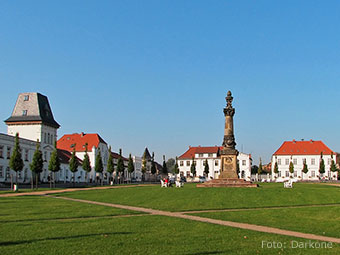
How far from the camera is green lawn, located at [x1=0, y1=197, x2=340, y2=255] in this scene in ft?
33.7

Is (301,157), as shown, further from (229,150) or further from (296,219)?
(296,219)

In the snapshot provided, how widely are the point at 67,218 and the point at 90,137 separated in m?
88.4

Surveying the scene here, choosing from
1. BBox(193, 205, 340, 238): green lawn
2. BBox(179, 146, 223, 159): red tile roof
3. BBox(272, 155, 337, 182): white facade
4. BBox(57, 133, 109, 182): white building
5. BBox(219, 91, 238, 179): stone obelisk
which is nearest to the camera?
BBox(193, 205, 340, 238): green lawn

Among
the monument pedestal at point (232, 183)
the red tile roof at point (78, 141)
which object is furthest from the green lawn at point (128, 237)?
the red tile roof at point (78, 141)

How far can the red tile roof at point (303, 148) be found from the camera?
373 ft

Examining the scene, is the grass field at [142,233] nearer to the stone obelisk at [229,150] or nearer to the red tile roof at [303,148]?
the stone obelisk at [229,150]

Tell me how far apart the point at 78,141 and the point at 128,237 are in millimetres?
93824

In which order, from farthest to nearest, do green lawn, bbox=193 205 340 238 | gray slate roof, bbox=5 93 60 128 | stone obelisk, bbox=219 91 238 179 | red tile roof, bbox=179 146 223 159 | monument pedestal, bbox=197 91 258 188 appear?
red tile roof, bbox=179 146 223 159 → gray slate roof, bbox=5 93 60 128 → stone obelisk, bbox=219 91 238 179 → monument pedestal, bbox=197 91 258 188 → green lawn, bbox=193 205 340 238

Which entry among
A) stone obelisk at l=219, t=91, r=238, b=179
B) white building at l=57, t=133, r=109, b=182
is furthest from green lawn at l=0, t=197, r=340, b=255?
white building at l=57, t=133, r=109, b=182

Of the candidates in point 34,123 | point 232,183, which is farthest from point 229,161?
point 34,123

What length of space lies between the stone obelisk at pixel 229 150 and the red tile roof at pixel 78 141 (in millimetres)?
63181

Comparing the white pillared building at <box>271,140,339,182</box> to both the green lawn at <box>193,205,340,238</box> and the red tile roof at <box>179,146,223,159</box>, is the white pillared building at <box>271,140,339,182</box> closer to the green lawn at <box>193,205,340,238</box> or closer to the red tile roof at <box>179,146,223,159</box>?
the red tile roof at <box>179,146,223,159</box>

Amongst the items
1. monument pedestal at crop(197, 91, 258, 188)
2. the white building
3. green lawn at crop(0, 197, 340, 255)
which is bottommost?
green lawn at crop(0, 197, 340, 255)

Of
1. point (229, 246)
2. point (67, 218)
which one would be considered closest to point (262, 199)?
point (67, 218)
